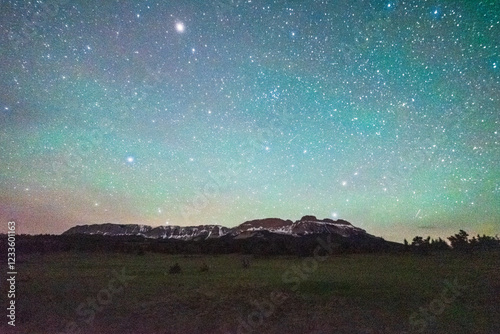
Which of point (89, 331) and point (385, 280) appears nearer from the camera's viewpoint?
point (89, 331)

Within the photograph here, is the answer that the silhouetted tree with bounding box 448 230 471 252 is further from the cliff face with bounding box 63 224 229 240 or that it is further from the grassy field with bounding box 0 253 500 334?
the cliff face with bounding box 63 224 229 240

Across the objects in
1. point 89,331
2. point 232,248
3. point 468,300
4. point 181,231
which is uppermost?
point 181,231

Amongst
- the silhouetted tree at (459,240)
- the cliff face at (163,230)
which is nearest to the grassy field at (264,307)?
the silhouetted tree at (459,240)

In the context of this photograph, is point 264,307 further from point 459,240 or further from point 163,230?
point 163,230

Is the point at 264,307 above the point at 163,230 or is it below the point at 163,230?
below

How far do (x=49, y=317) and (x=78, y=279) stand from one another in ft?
34.7

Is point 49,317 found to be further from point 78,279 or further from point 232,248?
point 232,248

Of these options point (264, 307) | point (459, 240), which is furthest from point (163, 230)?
point (264, 307)

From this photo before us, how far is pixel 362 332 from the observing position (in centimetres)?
1238

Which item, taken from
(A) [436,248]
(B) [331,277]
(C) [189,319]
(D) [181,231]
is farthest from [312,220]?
(C) [189,319]

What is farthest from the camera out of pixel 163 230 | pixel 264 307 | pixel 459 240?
pixel 163 230

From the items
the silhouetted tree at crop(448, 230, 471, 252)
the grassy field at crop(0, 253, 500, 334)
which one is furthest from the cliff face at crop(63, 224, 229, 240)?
the grassy field at crop(0, 253, 500, 334)

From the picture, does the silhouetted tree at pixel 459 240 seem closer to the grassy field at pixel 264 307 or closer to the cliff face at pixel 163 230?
the grassy field at pixel 264 307

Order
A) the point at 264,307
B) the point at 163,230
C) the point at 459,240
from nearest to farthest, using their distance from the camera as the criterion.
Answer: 1. the point at 264,307
2. the point at 459,240
3. the point at 163,230
